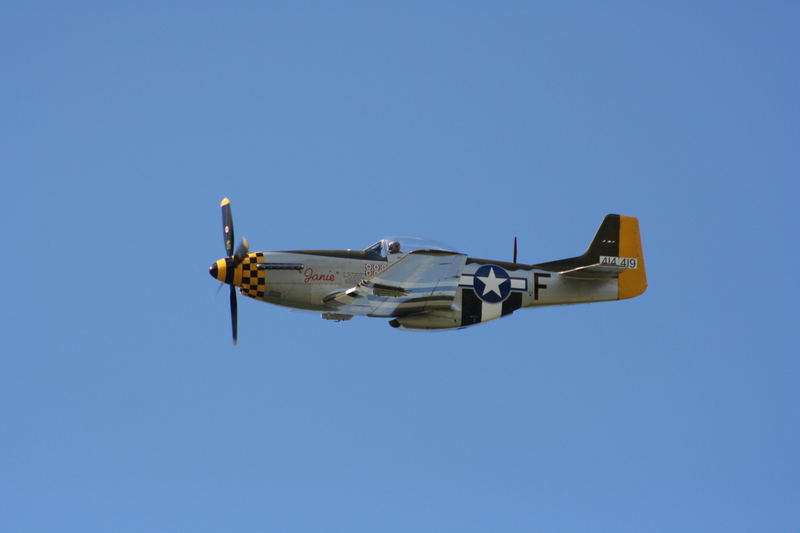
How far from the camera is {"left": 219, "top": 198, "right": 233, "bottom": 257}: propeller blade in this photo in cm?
2570

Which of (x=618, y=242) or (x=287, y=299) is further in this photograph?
(x=618, y=242)

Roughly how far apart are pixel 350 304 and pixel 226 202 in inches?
170

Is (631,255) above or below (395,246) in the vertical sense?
below

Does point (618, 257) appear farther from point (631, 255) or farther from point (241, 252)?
point (241, 252)

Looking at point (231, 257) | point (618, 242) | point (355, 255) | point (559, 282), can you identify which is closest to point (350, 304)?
point (355, 255)

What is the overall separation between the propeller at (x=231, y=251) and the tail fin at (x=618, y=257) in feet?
21.4

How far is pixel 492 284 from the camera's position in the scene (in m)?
A: 25.5

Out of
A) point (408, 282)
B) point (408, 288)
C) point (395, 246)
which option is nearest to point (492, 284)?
point (395, 246)

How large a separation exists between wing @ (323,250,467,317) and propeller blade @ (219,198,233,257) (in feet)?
8.60

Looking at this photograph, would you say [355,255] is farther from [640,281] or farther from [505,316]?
[640,281]

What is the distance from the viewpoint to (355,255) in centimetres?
2491

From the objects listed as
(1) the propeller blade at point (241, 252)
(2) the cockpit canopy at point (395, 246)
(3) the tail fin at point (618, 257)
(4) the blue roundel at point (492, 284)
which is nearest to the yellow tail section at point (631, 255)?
(3) the tail fin at point (618, 257)

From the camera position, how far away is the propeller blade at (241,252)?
24.7m

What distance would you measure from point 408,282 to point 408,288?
0.87ft
